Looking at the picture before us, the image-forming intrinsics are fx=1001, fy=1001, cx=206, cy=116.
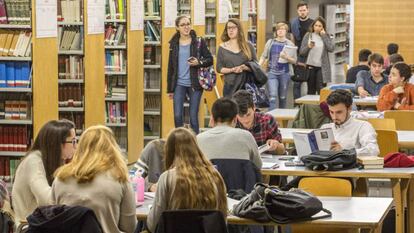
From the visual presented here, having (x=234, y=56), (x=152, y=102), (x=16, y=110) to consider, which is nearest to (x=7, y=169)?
(x=16, y=110)

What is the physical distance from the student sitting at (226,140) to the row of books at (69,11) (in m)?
A: 4.40

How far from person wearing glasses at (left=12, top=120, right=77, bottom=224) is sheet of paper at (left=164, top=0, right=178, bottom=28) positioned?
7.22 m

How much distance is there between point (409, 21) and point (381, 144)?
1171cm

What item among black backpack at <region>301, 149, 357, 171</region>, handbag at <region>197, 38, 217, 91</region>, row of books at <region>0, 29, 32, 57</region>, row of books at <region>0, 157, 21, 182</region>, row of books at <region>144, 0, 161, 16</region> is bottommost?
row of books at <region>0, 157, 21, 182</region>

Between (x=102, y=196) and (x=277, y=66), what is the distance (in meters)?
9.89

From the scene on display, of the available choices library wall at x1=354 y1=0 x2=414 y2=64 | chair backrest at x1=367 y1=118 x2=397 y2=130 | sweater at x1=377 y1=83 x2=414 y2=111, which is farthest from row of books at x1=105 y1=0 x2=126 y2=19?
library wall at x1=354 y1=0 x2=414 y2=64

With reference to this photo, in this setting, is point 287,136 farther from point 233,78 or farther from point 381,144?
point 233,78

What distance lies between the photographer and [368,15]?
64.4 ft

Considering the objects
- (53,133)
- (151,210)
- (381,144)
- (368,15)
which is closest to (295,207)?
(151,210)

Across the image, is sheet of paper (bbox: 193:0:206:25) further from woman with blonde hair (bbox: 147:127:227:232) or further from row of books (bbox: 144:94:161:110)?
woman with blonde hair (bbox: 147:127:227:232)

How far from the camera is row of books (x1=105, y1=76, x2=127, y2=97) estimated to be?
40.2 ft

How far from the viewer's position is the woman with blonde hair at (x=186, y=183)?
210 inches

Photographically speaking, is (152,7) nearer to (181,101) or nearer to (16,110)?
(181,101)

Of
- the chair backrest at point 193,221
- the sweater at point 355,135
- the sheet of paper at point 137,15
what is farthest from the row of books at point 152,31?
the chair backrest at point 193,221
